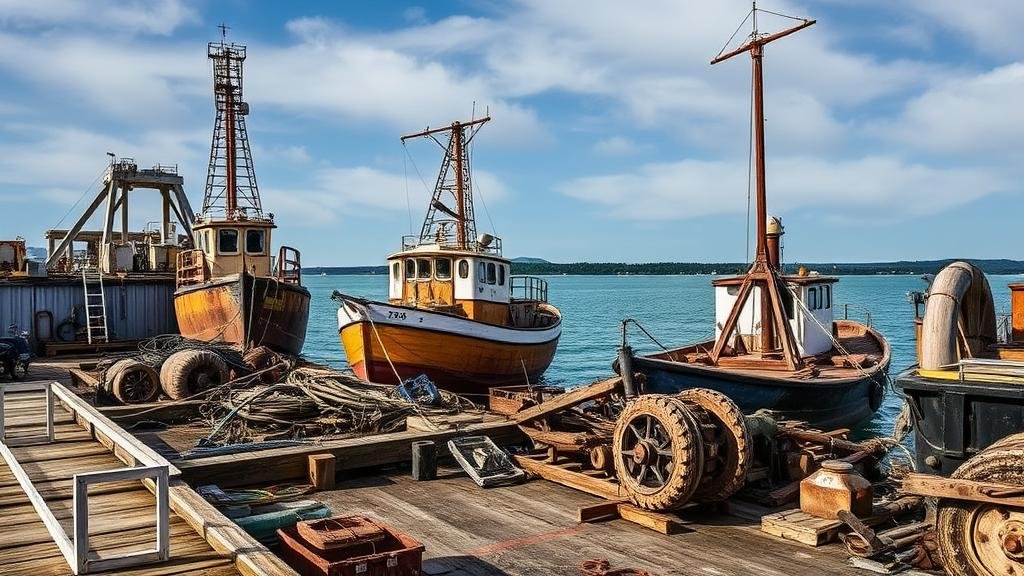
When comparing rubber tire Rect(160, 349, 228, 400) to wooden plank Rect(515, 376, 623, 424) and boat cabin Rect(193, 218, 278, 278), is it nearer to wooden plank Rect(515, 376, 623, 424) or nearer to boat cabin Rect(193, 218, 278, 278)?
wooden plank Rect(515, 376, 623, 424)

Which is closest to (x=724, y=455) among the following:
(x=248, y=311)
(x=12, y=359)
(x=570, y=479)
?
(x=570, y=479)

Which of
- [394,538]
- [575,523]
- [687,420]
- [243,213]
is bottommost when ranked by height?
[575,523]

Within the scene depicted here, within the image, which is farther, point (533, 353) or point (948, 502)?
point (533, 353)

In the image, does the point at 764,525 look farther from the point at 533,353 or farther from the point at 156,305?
the point at 156,305

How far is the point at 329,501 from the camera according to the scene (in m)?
8.27

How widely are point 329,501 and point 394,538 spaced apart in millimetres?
2874

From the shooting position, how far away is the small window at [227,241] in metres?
26.2

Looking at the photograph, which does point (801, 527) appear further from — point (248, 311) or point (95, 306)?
point (95, 306)

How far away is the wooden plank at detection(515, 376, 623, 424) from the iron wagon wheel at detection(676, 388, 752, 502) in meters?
1.57

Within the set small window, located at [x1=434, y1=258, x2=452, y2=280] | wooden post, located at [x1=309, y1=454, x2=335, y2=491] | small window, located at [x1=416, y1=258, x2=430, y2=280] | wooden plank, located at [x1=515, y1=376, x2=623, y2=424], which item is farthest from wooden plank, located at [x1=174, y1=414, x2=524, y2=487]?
small window, located at [x1=416, y1=258, x2=430, y2=280]

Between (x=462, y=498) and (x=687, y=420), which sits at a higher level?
(x=687, y=420)

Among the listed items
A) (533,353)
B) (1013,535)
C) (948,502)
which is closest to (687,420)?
(948,502)

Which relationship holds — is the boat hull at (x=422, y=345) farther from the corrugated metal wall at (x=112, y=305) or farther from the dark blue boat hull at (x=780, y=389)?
the corrugated metal wall at (x=112, y=305)

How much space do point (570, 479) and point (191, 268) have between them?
20683mm
